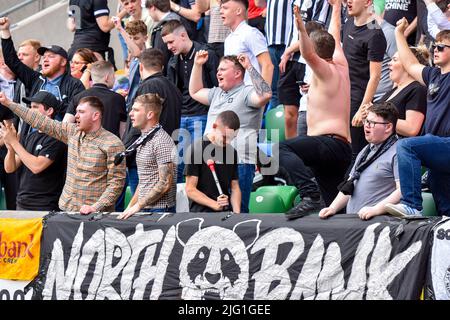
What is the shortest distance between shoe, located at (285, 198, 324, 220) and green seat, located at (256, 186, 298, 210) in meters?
1.82

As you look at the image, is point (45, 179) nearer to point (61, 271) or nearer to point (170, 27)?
point (61, 271)

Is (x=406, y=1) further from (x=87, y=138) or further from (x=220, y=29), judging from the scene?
(x=87, y=138)

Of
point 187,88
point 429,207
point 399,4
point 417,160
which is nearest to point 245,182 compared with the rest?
point 429,207

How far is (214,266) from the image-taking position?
9.54 meters

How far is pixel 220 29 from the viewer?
44.9ft

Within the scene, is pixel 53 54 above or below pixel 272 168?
above

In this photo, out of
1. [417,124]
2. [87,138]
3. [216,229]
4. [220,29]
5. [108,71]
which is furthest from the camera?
[220,29]

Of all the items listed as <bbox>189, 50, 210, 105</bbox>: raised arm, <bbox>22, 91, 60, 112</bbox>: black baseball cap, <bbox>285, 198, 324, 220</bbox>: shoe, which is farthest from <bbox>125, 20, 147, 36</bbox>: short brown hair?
<bbox>285, 198, 324, 220</bbox>: shoe

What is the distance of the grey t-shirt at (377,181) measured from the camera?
9.16m

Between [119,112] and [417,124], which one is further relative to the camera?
[119,112]

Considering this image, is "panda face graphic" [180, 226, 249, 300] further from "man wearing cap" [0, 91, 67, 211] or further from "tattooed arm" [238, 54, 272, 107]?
"man wearing cap" [0, 91, 67, 211]
